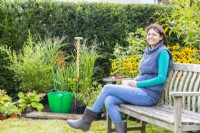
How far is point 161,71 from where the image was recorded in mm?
→ 4598

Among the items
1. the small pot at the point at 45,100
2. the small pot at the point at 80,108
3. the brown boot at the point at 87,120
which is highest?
the brown boot at the point at 87,120

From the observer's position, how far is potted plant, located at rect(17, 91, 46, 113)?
6.85 meters

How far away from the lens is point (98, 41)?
8.15 m

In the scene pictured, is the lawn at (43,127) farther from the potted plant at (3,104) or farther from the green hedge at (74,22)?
the green hedge at (74,22)

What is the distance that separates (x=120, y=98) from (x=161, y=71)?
61 centimetres

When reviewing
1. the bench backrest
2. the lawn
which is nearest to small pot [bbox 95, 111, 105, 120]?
the lawn

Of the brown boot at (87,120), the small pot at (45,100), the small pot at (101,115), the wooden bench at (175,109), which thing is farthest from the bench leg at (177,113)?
the small pot at (45,100)

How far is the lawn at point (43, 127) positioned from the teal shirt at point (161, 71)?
4.72 feet

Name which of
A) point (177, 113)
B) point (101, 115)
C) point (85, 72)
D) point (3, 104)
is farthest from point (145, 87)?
point (3, 104)

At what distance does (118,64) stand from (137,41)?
666 mm

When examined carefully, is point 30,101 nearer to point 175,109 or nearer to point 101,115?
point 101,115

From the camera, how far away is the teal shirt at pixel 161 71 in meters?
4.59

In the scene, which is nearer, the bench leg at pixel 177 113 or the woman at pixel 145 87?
the bench leg at pixel 177 113

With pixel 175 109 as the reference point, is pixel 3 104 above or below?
below
